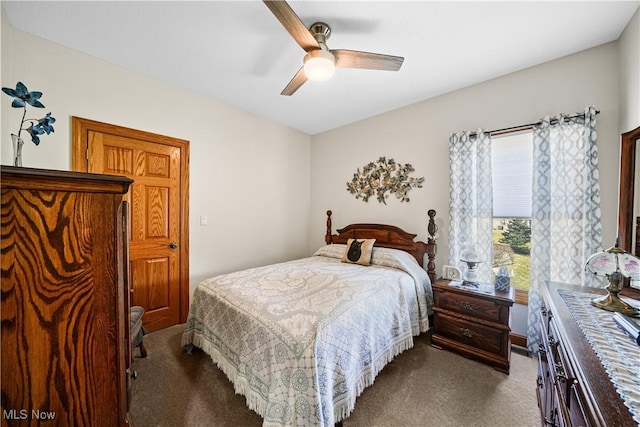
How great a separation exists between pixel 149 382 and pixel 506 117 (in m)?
3.88

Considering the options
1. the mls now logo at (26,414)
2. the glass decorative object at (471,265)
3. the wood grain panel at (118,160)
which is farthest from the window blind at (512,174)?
the wood grain panel at (118,160)

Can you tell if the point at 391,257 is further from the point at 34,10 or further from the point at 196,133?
the point at 34,10

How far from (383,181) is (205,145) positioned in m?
2.33

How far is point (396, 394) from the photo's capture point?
175 centimetres

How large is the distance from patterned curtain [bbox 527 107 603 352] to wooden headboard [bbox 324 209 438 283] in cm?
86

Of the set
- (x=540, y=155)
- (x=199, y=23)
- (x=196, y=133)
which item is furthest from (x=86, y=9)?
(x=540, y=155)

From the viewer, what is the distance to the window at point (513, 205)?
2355 mm

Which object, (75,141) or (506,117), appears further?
(506,117)

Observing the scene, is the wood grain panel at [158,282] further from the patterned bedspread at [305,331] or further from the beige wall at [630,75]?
the beige wall at [630,75]

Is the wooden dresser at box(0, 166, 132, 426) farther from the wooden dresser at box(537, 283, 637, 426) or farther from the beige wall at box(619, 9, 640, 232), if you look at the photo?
the beige wall at box(619, 9, 640, 232)

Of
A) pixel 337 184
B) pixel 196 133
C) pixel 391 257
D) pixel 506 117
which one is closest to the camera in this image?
pixel 506 117

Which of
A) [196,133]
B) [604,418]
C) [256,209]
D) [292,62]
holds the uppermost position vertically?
[292,62]

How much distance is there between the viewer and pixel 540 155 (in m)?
2.16

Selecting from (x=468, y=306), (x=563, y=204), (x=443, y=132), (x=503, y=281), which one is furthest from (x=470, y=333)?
(x=443, y=132)
